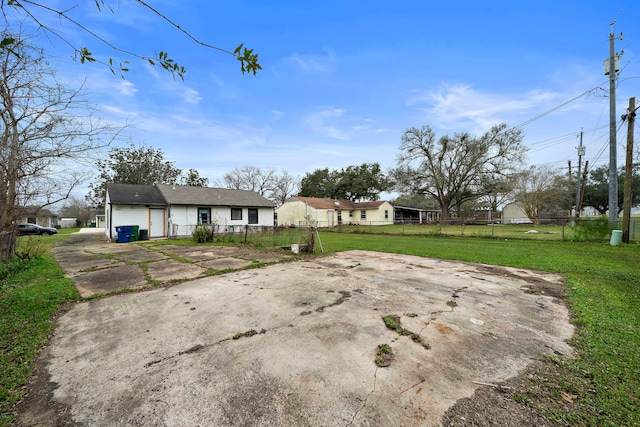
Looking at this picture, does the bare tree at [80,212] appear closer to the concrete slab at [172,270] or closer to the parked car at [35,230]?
the parked car at [35,230]

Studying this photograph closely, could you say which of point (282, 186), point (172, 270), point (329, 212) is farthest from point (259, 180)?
point (172, 270)

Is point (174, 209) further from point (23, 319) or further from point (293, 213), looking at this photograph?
point (293, 213)

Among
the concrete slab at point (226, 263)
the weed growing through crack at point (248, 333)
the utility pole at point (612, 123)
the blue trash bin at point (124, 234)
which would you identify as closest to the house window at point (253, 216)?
the blue trash bin at point (124, 234)

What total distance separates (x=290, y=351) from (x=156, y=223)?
58.6 ft

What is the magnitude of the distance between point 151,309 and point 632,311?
23.5 feet

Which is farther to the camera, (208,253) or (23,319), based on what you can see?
(208,253)

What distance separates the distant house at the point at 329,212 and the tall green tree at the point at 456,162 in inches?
166

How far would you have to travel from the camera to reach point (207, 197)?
1917 cm

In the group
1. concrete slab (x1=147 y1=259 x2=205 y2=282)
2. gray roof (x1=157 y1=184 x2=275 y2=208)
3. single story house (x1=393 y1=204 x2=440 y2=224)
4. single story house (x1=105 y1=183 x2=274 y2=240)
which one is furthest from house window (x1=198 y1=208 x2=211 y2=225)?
single story house (x1=393 y1=204 x2=440 y2=224)

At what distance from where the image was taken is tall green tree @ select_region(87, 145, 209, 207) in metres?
29.1

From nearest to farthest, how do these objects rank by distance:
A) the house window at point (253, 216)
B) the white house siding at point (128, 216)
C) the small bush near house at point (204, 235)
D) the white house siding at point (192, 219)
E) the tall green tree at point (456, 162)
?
the small bush near house at point (204, 235) → the white house siding at point (128, 216) → the white house siding at point (192, 219) → the house window at point (253, 216) → the tall green tree at point (456, 162)

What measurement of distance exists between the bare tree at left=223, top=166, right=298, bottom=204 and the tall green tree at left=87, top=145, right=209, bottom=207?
8705 millimetres

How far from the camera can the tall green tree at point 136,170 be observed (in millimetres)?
29109

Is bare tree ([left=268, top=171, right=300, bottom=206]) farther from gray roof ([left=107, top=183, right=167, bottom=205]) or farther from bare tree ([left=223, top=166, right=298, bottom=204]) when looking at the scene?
gray roof ([left=107, top=183, right=167, bottom=205])
